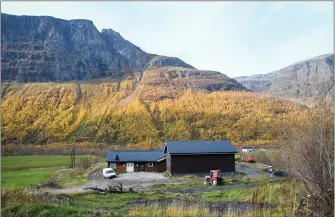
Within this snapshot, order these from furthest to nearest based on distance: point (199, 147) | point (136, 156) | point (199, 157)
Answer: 1. point (136, 156)
2. point (199, 147)
3. point (199, 157)

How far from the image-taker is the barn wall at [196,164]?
126ft

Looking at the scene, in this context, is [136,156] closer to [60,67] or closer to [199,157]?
[199,157]

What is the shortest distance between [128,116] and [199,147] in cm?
7724

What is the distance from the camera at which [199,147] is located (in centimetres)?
3966

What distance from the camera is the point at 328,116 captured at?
801 cm

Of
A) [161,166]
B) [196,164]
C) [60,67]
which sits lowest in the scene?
[161,166]

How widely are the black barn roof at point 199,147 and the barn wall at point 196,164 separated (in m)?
0.55

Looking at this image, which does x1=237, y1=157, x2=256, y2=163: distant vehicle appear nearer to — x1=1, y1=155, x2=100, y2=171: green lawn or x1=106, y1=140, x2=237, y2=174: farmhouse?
x1=106, y1=140, x2=237, y2=174: farmhouse

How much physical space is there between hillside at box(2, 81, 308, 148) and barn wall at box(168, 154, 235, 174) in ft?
147

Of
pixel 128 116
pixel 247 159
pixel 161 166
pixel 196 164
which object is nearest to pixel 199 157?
pixel 196 164

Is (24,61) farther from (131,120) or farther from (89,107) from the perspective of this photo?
(131,120)

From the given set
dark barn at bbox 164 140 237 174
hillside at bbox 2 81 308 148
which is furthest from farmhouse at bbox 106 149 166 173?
hillside at bbox 2 81 308 148

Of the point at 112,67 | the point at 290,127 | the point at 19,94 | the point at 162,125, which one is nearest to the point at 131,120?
the point at 162,125

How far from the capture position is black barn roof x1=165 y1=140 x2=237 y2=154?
127ft
